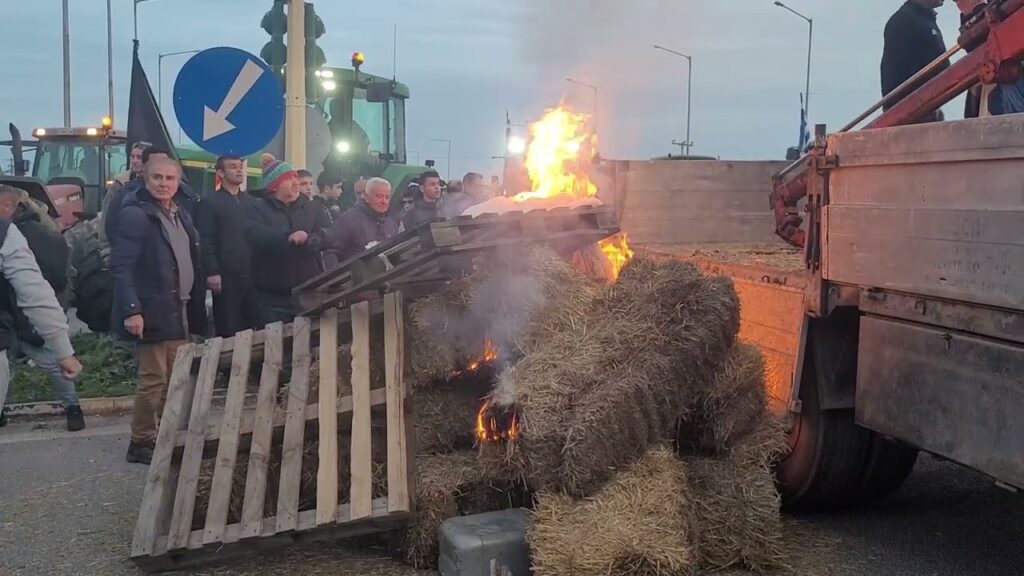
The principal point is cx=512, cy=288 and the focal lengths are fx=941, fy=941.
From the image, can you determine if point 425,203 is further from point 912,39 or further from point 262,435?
point 262,435

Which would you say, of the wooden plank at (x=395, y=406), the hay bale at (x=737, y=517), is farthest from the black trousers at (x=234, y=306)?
the hay bale at (x=737, y=517)

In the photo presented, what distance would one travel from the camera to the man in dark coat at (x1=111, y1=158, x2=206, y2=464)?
6160 mm

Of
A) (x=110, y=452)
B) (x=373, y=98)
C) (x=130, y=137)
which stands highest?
(x=373, y=98)

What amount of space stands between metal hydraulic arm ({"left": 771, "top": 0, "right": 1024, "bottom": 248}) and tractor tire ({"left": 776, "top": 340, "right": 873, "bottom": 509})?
0.92 meters

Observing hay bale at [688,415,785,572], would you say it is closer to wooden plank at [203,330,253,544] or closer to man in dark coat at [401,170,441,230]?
wooden plank at [203,330,253,544]

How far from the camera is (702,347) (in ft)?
14.8

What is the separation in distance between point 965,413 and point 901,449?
1532 millimetres

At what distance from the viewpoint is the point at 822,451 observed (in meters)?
5.00

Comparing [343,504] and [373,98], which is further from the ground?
[373,98]

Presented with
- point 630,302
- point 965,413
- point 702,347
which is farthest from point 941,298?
point 630,302

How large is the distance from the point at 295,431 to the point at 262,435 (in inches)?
6.9

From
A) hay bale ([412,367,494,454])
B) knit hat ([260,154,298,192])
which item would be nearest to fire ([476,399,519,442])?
hay bale ([412,367,494,454])

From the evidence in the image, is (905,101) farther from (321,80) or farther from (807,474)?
(321,80)

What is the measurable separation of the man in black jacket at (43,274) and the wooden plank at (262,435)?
2.21m
